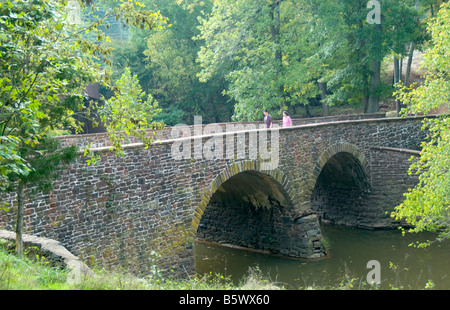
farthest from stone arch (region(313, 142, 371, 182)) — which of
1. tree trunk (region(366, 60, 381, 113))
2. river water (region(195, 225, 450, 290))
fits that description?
tree trunk (region(366, 60, 381, 113))

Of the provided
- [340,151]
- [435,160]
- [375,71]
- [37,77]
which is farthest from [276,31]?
[37,77]

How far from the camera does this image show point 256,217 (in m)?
17.3

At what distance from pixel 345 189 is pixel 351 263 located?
5792 mm

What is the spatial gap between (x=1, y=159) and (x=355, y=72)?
2143 cm

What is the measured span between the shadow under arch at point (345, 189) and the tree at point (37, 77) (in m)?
12.8

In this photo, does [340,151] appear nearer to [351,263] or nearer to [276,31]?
[351,263]

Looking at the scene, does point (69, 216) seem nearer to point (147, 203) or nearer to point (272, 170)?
point (147, 203)

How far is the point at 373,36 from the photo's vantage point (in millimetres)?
22531

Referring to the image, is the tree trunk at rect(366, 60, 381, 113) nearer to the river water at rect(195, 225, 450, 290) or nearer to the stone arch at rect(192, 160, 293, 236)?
the river water at rect(195, 225, 450, 290)

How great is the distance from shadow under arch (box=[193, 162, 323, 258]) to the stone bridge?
0.04 meters

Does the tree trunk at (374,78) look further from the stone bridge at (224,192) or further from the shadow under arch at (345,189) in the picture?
the shadow under arch at (345,189)

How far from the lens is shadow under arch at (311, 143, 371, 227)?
754 inches
